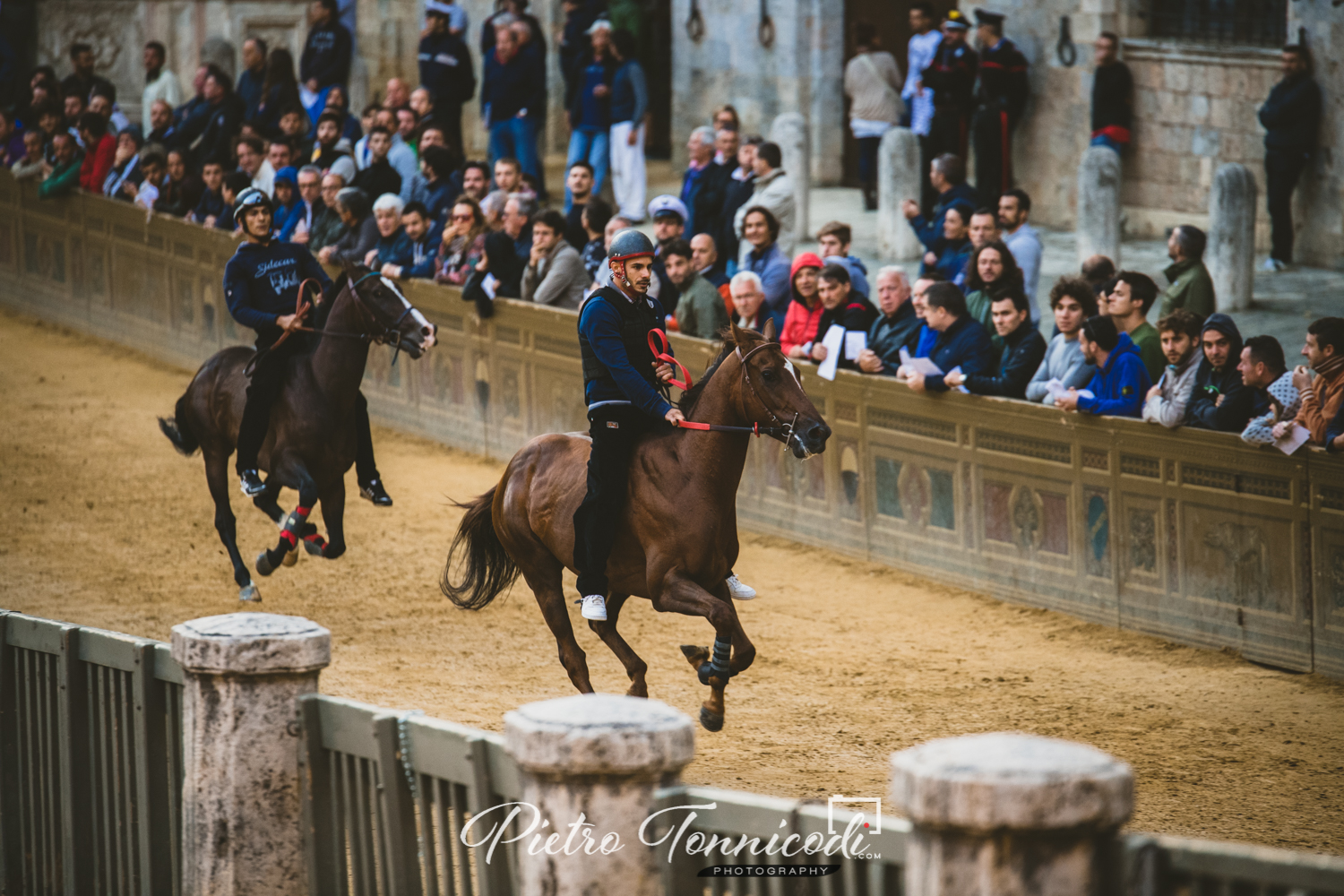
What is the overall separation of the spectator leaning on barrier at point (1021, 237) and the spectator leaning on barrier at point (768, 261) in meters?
1.86

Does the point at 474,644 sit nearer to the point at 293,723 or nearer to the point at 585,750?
the point at 293,723

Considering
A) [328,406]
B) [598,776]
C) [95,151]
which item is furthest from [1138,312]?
[95,151]

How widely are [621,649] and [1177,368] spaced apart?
402 centimetres

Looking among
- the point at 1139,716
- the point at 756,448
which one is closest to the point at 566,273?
the point at 756,448

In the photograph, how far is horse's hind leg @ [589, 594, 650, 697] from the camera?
945 cm

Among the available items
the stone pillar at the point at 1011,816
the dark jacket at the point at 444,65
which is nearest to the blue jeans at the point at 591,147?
the dark jacket at the point at 444,65

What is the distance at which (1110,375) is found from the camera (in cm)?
1121

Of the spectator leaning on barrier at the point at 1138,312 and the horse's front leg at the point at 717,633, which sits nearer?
the horse's front leg at the point at 717,633

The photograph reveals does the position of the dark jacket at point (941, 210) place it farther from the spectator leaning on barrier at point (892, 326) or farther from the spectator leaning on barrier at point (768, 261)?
the spectator leaning on barrier at point (892, 326)

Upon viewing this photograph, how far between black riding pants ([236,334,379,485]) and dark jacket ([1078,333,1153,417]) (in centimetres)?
505

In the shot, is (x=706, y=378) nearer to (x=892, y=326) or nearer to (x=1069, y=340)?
(x=1069, y=340)

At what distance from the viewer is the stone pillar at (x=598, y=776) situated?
184 inches

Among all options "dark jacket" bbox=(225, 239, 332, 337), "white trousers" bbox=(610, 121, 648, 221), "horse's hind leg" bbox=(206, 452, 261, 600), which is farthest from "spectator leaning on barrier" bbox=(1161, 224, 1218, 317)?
"white trousers" bbox=(610, 121, 648, 221)

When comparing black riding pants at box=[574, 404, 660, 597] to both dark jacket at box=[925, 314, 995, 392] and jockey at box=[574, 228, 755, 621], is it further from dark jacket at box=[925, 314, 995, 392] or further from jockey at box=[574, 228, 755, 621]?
dark jacket at box=[925, 314, 995, 392]
